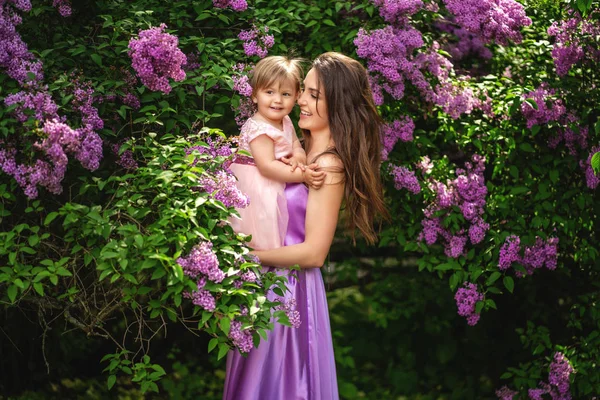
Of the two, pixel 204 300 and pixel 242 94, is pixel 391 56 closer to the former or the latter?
pixel 242 94

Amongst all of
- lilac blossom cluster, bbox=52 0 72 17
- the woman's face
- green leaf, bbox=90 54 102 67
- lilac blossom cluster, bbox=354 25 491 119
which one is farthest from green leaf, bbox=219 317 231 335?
lilac blossom cluster, bbox=354 25 491 119

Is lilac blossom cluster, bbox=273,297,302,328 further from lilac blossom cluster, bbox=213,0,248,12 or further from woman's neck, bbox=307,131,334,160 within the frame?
lilac blossom cluster, bbox=213,0,248,12

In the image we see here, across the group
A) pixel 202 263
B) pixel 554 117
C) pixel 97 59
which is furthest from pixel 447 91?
pixel 202 263

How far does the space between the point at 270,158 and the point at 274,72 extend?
0.35 metres

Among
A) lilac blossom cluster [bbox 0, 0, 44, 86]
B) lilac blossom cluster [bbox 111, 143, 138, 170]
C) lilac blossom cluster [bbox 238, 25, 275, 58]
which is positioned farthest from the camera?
lilac blossom cluster [bbox 238, 25, 275, 58]

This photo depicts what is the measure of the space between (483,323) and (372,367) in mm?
827

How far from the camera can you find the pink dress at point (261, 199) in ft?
10.5

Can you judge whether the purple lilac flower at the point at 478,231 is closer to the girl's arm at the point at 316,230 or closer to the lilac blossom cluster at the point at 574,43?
the lilac blossom cluster at the point at 574,43

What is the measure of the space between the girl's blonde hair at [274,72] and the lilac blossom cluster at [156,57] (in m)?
0.35

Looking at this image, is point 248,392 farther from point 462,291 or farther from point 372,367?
point 372,367

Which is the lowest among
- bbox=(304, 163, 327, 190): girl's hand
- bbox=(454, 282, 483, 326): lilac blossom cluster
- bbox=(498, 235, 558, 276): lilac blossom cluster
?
bbox=(454, 282, 483, 326): lilac blossom cluster

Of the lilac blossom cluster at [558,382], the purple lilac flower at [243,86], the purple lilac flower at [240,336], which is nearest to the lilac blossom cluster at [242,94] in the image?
the purple lilac flower at [243,86]

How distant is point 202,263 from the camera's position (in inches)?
99.5

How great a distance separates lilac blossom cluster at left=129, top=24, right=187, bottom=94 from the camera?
3.01 m
